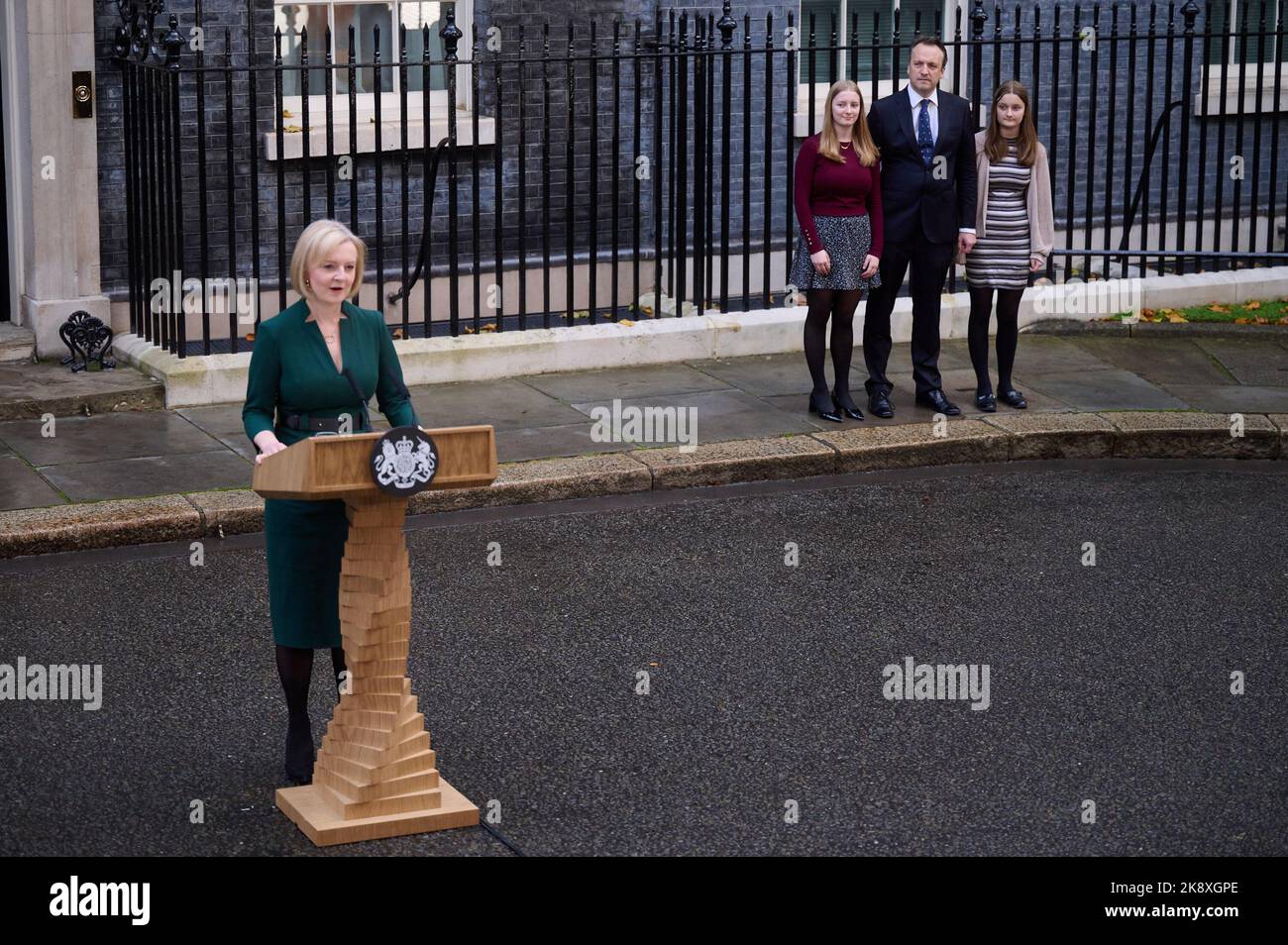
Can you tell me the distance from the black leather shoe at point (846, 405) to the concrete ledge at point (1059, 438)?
67 centimetres

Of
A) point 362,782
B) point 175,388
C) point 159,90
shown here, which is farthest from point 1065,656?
point 159,90

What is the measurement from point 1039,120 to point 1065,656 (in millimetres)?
8559

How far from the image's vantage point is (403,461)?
5.27m

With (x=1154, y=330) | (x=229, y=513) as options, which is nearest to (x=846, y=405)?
(x=1154, y=330)

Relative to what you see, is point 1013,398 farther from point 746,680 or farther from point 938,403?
point 746,680

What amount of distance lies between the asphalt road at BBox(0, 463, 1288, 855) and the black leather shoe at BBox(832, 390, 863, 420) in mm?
980

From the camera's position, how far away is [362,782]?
560 cm

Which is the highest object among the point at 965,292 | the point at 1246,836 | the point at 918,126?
the point at 918,126

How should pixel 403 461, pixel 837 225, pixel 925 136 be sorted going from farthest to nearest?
1. pixel 925 136
2. pixel 837 225
3. pixel 403 461

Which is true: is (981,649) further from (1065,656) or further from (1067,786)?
(1067,786)

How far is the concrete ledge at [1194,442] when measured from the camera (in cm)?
1039

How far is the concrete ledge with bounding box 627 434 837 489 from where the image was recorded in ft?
31.6

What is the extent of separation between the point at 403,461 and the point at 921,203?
5.78 metres

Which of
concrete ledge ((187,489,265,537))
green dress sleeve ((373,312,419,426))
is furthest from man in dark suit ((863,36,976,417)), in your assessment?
green dress sleeve ((373,312,419,426))
